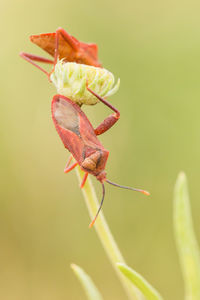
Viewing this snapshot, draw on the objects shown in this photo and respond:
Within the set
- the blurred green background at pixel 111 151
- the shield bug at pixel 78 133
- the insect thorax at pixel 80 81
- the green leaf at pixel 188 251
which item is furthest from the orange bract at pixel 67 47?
the blurred green background at pixel 111 151

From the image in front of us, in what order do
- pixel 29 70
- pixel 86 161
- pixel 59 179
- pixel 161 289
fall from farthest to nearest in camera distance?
1. pixel 29 70
2. pixel 59 179
3. pixel 161 289
4. pixel 86 161

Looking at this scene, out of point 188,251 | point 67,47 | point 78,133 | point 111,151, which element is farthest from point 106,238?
point 111,151

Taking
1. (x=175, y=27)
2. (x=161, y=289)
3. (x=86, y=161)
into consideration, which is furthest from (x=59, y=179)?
(x=86, y=161)

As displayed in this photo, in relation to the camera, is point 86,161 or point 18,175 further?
point 18,175

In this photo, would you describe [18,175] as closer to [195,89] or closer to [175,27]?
[195,89]

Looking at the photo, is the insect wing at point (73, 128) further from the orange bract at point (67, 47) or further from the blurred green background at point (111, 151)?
the blurred green background at point (111, 151)
